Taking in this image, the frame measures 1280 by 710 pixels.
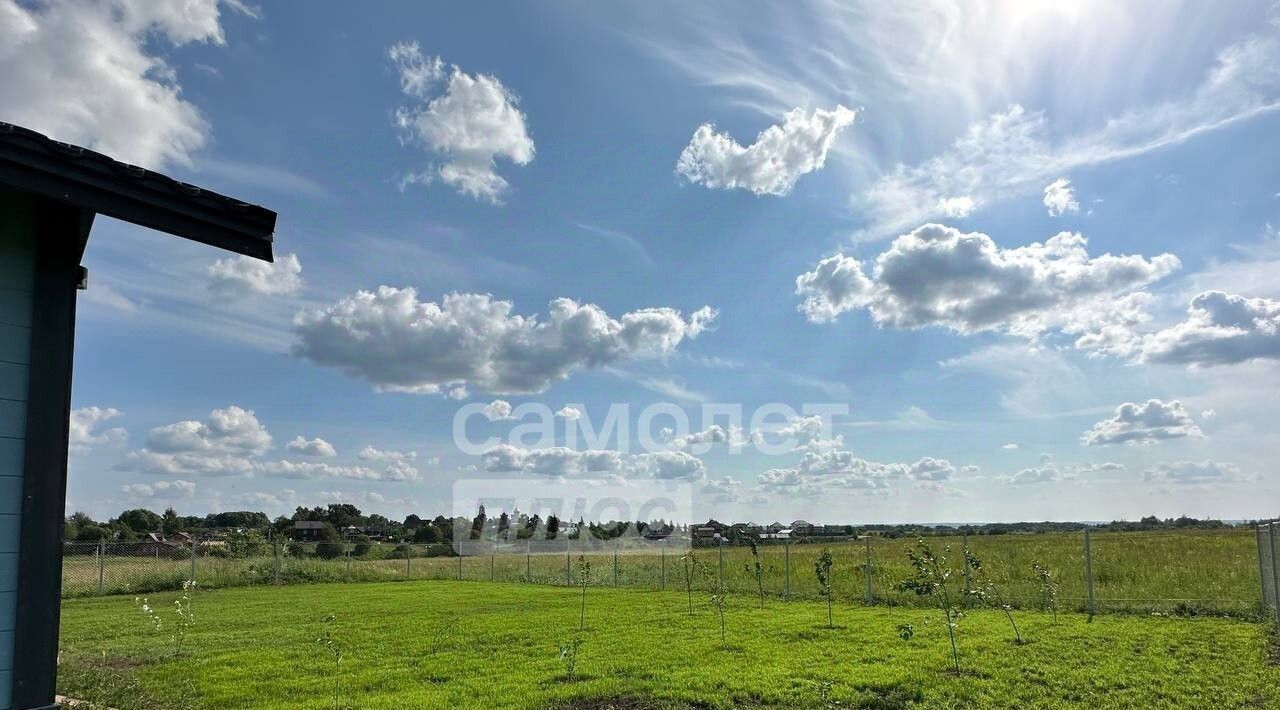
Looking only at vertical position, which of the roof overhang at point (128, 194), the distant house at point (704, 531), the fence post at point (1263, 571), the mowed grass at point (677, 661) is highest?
the roof overhang at point (128, 194)

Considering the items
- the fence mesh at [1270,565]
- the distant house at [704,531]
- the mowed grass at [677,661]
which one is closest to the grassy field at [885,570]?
the fence mesh at [1270,565]

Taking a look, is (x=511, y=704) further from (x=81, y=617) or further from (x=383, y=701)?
(x=81, y=617)

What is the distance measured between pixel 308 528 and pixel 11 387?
5862 cm

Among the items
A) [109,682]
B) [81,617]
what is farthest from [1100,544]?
[81,617]

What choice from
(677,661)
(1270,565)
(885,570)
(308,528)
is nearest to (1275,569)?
(1270,565)

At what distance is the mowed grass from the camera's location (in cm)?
762

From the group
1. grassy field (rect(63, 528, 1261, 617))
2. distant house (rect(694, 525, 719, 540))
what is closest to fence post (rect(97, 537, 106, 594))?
grassy field (rect(63, 528, 1261, 617))

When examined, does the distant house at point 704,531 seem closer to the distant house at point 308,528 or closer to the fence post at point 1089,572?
the fence post at point 1089,572

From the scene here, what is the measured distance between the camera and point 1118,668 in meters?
8.74

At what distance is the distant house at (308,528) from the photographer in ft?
173

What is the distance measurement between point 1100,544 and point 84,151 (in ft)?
71.6

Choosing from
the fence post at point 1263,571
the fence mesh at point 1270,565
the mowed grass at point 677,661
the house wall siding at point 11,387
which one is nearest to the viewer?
the house wall siding at point 11,387

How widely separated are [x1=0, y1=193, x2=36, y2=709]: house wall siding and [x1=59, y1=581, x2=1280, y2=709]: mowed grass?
13.9 feet

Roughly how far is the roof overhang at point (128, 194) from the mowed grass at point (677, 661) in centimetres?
512
